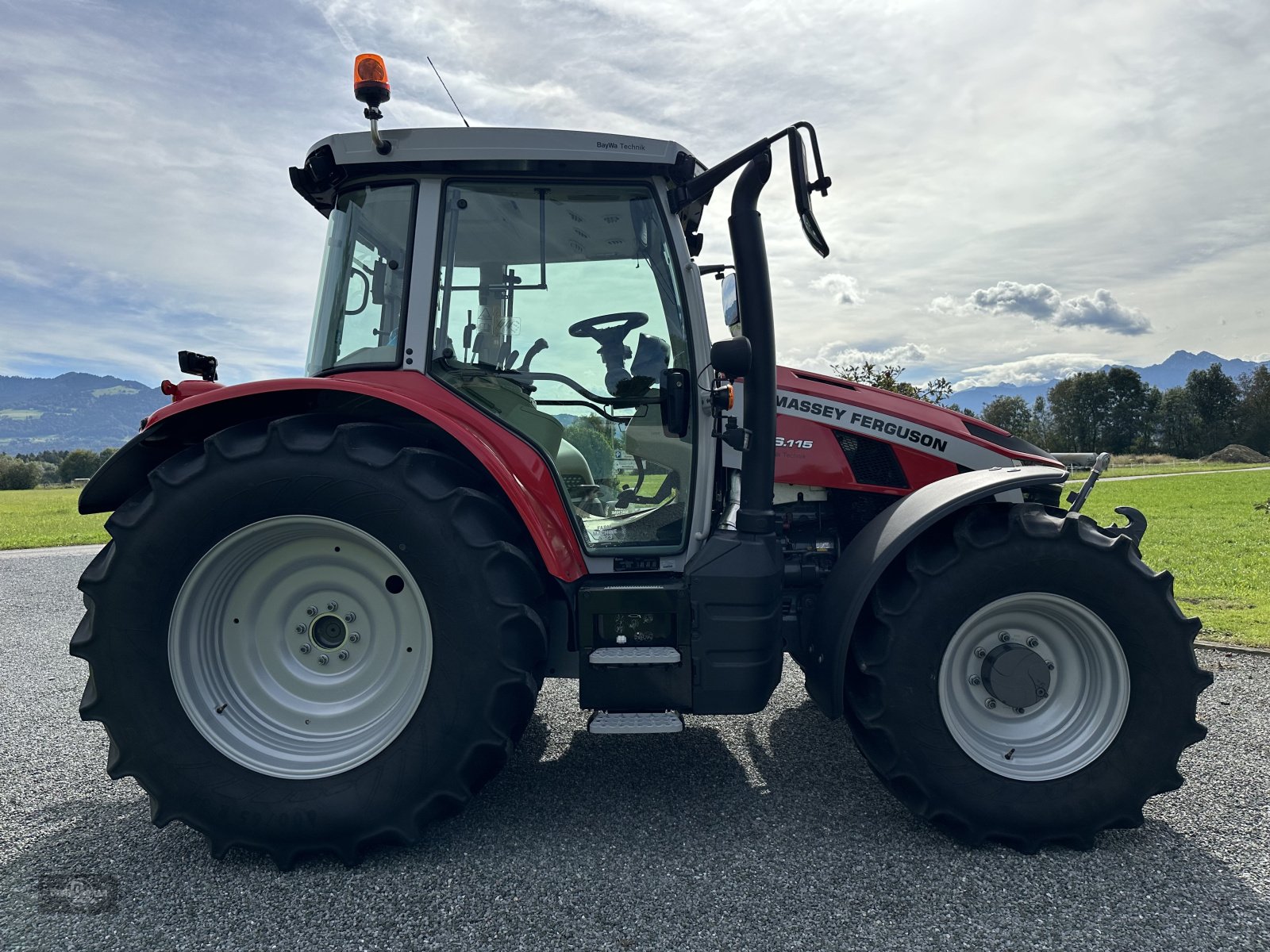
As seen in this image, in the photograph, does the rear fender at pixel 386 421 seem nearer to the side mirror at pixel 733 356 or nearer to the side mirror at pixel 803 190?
the side mirror at pixel 733 356

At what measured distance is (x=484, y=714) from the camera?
98.5 inches

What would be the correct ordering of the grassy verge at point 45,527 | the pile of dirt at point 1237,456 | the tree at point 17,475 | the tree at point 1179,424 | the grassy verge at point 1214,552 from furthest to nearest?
the tree at point 1179,424 → the pile of dirt at point 1237,456 → the tree at point 17,475 → the grassy verge at point 45,527 → the grassy verge at point 1214,552

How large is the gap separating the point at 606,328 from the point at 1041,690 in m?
2.03

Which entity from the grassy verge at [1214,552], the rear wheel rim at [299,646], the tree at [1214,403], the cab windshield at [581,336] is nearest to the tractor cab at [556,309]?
the cab windshield at [581,336]

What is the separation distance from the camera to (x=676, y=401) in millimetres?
2861

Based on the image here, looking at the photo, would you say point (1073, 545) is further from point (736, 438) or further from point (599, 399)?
point (599, 399)

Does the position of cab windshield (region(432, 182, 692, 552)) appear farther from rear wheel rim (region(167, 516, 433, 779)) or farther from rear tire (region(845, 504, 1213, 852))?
rear tire (region(845, 504, 1213, 852))

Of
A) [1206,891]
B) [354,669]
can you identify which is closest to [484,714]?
[354,669]

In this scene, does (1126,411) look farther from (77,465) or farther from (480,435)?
(77,465)

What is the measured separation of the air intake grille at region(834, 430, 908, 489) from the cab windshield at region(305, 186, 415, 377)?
1.86 m

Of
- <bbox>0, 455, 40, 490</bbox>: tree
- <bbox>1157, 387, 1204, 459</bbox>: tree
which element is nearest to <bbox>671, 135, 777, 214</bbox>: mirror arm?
<bbox>0, 455, 40, 490</bbox>: tree

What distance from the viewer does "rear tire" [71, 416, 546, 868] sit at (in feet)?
8.21

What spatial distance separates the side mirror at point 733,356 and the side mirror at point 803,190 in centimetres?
48

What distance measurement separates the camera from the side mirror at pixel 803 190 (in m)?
2.57
